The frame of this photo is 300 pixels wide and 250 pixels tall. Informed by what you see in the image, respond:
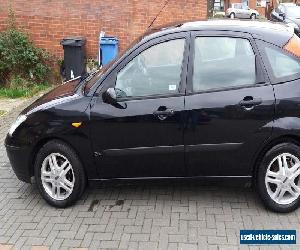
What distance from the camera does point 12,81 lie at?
9523mm

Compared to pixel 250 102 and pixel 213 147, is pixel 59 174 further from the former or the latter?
pixel 250 102

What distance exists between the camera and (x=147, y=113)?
4.11 meters

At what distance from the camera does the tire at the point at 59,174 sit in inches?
172

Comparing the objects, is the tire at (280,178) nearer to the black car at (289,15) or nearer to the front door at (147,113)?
the front door at (147,113)

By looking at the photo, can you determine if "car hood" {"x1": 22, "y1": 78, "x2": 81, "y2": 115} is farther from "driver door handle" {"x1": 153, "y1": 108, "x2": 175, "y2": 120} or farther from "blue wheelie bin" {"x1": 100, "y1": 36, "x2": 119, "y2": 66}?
"blue wheelie bin" {"x1": 100, "y1": 36, "x2": 119, "y2": 66}

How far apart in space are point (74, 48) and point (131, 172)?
219 inches

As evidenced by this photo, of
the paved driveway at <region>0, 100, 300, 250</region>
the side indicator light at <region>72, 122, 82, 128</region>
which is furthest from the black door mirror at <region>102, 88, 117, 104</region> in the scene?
the paved driveway at <region>0, 100, 300, 250</region>

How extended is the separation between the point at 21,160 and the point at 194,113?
184 centimetres

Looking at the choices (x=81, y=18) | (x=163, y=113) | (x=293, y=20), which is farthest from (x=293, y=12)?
(x=163, y=113)

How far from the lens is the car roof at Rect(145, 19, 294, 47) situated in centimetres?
417

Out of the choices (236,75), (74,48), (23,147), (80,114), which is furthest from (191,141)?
(74,48)

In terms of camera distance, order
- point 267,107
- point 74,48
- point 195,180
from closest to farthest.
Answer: point 267,107 < point 195,180 < point 74,48

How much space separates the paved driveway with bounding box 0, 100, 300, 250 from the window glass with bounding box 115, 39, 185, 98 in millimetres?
953

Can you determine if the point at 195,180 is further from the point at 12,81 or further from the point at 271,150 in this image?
the point at 12,81
